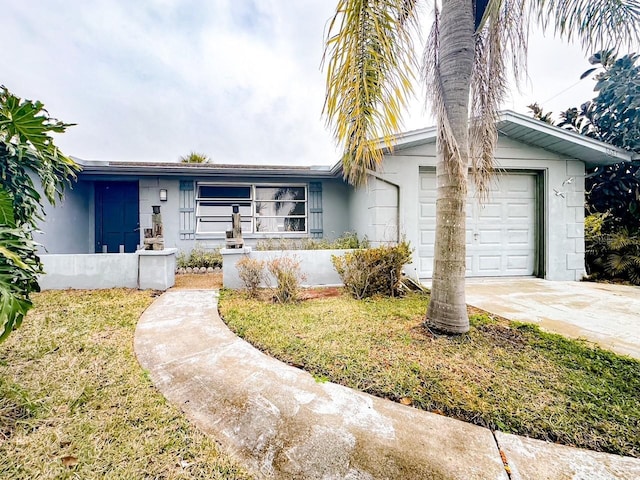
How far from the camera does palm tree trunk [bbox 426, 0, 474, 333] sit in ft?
10.00

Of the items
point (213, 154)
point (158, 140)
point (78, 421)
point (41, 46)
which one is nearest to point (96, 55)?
point (41, 46)

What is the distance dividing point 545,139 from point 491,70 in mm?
4113

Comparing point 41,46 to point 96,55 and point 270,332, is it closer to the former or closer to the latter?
point 96,55

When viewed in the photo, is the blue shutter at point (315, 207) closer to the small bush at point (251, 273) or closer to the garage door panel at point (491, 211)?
the small bush at point (251, 273)

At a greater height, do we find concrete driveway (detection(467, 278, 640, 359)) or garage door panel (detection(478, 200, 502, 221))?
garage door panel (detection(478, 200, 502, 221))

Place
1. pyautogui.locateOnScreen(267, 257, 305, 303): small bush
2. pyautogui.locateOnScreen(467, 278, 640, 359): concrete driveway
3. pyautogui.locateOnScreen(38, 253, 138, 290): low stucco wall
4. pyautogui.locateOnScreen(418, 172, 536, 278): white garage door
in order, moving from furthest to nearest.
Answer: pyautogui.locateOnScreen(418, 172, 536, 278): white garage door
pyautogui.locateOnScreen(38, 253, 138, 290): low stucco wall
pyautogui.locateOnScreen(267, 257, 305, 303): small bush
pyautogui.locateOnScreen(467, 278, 640, 359): concrete driveway

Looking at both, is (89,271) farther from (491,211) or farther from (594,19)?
(491,211)

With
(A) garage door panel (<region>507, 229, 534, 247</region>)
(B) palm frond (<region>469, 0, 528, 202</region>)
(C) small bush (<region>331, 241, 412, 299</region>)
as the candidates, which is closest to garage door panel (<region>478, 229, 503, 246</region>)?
(A) garage door panel (<region>507, 229, 534, 247</region>)

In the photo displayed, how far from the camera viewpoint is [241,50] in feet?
32.0

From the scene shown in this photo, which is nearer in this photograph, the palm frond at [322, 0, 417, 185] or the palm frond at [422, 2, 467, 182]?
the palm frond at [322, 0, 417, 185]

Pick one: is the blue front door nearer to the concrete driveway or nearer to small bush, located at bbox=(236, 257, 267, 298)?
small bush, located at bbox=(236, 257, 267, 298)

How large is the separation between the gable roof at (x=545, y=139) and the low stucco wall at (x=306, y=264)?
2.97m

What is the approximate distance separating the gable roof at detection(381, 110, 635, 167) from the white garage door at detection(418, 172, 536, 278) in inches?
32.2

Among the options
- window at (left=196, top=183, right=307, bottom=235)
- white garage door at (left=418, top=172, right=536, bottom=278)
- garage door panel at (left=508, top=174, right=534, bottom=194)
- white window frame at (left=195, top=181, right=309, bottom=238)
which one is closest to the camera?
white garage door at (left=418, top=172, right=536, bottom=278)
